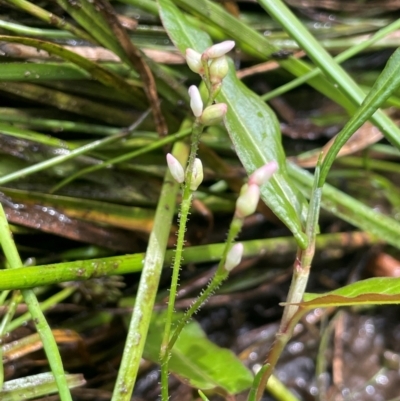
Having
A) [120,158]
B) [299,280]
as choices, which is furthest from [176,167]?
[120,158]

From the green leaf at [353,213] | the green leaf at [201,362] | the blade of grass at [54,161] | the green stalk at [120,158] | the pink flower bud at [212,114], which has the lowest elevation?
the green leaf at [201,362]

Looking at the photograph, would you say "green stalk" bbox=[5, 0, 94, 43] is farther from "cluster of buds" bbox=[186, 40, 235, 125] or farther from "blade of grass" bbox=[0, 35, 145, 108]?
"cluster of buds" bbox=[186, 40, 235, 125]

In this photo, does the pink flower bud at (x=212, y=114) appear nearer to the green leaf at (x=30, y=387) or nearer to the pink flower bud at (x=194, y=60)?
the pink flower bud at (x=194, y=60)

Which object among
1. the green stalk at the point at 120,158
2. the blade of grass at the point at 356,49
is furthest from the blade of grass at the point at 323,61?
the green stalk at the point at 120,158

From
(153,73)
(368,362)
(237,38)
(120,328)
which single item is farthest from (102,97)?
(368,362)

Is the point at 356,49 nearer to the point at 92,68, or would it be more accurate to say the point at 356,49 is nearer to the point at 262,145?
the point at 262,145
